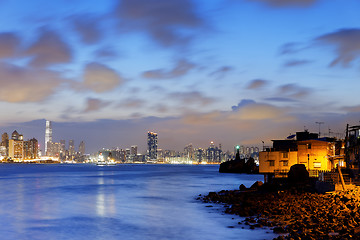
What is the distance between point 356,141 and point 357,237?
34534 mm

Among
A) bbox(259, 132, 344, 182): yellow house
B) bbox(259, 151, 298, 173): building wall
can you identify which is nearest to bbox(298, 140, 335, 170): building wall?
bbox(259, 132, 344, 182): yellow house

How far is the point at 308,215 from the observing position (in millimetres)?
27875

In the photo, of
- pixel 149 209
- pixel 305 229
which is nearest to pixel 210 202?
pixel 149 209

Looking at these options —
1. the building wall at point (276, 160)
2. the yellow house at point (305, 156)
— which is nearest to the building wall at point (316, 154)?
the yellow house at point (305, 156)

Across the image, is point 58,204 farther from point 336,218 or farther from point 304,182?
point 336,218

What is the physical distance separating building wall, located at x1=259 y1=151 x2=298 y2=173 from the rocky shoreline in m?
30.0

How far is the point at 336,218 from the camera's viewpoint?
25453mm

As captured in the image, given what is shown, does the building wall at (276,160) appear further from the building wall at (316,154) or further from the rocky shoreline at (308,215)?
the rocky shoreline at (308,215)

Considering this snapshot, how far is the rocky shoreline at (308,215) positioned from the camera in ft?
71.7

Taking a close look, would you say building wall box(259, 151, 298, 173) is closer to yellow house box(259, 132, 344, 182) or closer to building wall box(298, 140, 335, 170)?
yellow house box(259, 132, 344, 182)

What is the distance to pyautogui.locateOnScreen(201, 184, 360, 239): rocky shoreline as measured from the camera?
21848 mm

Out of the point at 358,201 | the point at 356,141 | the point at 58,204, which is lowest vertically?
the point at 58,204

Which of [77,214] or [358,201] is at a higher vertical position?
[358,201]

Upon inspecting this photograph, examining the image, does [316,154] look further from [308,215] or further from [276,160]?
[308,215]
